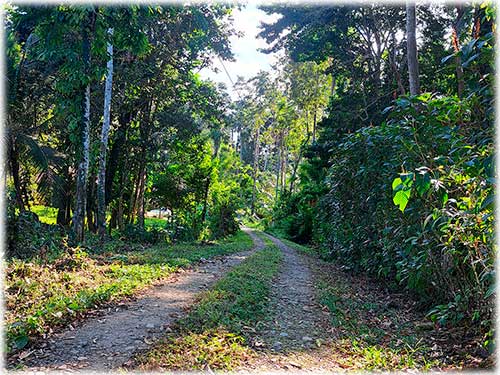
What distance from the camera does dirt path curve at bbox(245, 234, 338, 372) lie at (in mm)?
3766

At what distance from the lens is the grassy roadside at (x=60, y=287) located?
4300mm

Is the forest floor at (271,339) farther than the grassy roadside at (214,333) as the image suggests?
Yes

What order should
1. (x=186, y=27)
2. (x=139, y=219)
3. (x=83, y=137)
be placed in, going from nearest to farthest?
(x=83, y=137)
(x=186, y=27)
(x=139, y=219)

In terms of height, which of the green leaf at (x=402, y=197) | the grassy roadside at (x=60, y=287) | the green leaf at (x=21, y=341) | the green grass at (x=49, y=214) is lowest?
the green leaf at (x=21, y=341)

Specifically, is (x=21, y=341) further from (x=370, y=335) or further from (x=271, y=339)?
(x=370, y=335)

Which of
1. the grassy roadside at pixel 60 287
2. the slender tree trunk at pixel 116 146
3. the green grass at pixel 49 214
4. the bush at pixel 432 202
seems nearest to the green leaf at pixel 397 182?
the bush at pixel 432 202

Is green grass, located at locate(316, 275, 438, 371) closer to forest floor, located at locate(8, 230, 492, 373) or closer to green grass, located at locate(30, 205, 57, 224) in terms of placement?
forest floor, located at locate(8, 230, 492, 373)

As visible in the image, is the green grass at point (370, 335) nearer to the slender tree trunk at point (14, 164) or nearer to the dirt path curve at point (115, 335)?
the dirt path curve at point (115, 335)

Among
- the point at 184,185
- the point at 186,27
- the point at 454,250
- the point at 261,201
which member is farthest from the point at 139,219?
the point at 261,201

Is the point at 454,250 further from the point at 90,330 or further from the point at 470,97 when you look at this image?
the point at 90,330

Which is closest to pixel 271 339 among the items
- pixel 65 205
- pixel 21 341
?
pixel 21 341

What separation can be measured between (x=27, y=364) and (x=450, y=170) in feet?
Result: 14.4

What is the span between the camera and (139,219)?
58.1 feet

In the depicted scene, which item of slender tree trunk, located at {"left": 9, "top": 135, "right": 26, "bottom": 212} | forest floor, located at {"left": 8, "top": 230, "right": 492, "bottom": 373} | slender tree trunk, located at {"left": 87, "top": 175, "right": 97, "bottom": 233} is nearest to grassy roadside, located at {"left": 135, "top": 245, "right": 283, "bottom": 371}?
forest floor, located at {"left": 8, "top": 230, "right": 492, "bottom": 373}
